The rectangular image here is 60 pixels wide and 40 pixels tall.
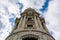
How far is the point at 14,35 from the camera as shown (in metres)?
51.1

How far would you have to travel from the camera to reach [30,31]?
51.9 meters

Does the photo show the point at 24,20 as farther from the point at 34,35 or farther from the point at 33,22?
the point at 34,35

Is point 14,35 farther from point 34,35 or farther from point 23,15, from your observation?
point 23,15

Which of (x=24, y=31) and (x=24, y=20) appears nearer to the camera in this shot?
(x=24, y=31)

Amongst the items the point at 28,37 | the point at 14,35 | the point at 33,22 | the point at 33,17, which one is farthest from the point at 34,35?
the point at 33,17

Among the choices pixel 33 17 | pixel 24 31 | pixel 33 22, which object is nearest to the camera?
pixel 24 31

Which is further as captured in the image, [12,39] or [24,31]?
[24,31]

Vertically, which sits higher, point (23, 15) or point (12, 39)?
point (23, 15)

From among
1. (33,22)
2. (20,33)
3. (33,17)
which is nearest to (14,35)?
(20,33)

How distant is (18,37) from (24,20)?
16.9 m

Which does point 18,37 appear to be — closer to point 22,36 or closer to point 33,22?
point 22,36

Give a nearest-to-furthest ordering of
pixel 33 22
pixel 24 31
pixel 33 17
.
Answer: pixel 24 31 → pixel 33 22 → pixel 33 17

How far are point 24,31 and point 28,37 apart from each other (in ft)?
8.63

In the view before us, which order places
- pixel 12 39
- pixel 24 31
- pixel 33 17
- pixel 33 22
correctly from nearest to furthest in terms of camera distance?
pixel 12 39
pixel 24 31
pixel 33 22
pixel 33 17
